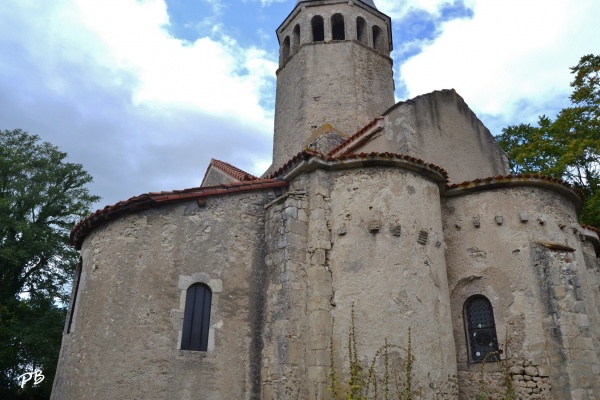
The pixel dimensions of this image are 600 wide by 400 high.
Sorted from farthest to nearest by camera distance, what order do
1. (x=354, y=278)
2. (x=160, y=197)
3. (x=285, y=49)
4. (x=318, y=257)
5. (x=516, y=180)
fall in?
(x=285, y=49)
(x=516, y=180)
(x=160, y=197)
(x=318, y=257)
(x=354, y=278)

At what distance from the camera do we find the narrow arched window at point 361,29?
17.2m

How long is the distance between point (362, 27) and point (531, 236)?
11117mm

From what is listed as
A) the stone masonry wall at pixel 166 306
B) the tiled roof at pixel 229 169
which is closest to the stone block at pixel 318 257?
→ the stone masonry wall at pixel 166 306

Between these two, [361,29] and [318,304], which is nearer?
[318,304]

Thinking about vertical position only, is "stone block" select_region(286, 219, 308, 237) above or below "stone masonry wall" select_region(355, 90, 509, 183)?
below

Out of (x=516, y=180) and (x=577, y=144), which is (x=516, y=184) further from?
(x=577, y=144)

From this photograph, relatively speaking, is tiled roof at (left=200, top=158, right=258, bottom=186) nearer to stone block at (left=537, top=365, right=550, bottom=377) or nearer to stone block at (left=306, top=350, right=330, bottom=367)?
stone block at (left=306, top=350, right=330, bottom=367)

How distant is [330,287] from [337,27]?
12.6 meters

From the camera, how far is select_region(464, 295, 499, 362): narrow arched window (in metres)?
8.96

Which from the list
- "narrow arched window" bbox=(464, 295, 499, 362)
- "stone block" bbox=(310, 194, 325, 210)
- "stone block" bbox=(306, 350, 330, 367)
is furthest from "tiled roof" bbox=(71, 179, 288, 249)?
"narrow arched window" bbox=(464, 295, 499, 362)

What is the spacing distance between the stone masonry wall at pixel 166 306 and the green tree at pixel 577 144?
11.0 meters

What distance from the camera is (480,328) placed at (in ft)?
30.1

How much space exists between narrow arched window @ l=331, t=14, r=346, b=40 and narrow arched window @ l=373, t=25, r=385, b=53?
116cm

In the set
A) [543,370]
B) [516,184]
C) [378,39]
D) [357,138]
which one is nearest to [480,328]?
[543,370]
